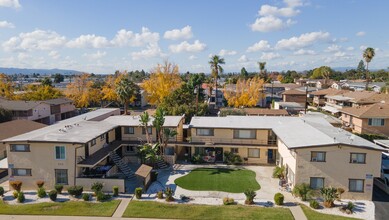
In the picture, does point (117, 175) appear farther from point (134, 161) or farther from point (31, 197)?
point (31, 197)

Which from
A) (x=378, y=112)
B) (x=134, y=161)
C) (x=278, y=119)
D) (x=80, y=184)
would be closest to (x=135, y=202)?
(x=80, y=184)

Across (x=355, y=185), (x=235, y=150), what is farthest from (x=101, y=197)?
(x=355, y=185)

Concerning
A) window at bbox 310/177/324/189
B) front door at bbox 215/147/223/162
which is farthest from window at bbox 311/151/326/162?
front door at bbox 215/147/223/162

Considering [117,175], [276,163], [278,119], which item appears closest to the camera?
[117,175]

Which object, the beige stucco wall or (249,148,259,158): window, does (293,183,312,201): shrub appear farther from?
(249,148,259,158): window

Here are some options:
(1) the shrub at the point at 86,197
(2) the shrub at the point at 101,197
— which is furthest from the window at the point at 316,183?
(1) the shrub at the point at 86,197

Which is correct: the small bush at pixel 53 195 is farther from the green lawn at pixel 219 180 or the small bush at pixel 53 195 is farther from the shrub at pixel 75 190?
the green lawn at pixel 219 180
